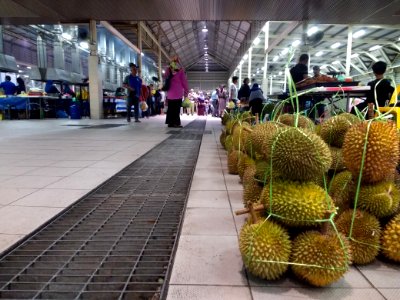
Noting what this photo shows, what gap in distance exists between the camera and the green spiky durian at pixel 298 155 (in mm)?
1230

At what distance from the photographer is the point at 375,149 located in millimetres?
1309

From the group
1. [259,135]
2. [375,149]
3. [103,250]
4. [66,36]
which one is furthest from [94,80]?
[375,149]

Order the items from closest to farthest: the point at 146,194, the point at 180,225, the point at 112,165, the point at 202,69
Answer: the point at 180,225 → the point at 146,194 → the point at 112,165 → the point at 202,69

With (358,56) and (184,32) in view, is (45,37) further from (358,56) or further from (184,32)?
(358,56)

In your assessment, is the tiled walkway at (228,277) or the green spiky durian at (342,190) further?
the green spiky durian at (342,190)

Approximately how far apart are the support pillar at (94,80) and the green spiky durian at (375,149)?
42.7ft

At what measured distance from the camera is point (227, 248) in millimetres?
1528

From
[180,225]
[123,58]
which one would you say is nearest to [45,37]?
[123,58]

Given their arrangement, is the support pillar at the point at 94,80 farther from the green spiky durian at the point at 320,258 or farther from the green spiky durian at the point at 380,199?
the green spiky durian at the point at 320,258

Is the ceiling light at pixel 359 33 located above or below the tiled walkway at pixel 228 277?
above

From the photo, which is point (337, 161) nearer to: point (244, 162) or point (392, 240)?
point (392, 240)

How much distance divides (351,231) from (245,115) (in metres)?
2.48

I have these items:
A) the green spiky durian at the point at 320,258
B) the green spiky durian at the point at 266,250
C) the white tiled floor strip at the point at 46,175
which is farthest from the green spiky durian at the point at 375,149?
the white tiled floor strip at the point at 46,175

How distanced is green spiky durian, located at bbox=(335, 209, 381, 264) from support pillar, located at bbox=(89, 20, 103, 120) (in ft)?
43.0
